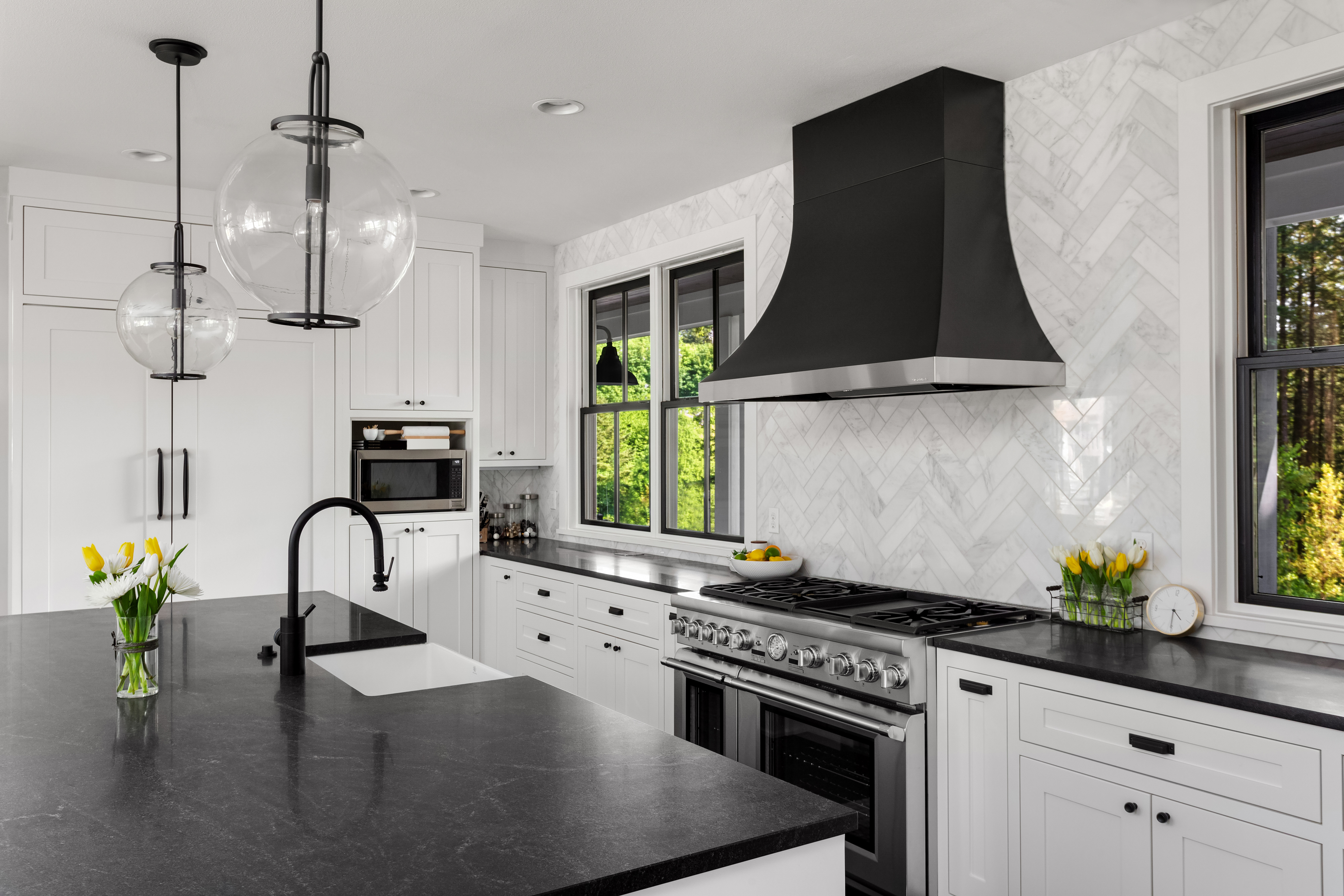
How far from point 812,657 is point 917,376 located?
92 cm

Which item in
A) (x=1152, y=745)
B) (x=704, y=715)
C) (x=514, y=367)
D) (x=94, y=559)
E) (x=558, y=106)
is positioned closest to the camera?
(x=94, y=559)

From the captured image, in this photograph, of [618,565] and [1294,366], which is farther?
[618,565]

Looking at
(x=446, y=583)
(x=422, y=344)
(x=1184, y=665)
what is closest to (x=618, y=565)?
(x=446, y=583)

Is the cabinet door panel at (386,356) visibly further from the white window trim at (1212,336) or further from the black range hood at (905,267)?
the white window trim at (1212,336)

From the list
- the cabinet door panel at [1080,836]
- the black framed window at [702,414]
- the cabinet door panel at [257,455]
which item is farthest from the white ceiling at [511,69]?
the cabinet door panel at [1080,836]

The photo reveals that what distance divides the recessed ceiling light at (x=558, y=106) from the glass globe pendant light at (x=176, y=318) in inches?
45.8

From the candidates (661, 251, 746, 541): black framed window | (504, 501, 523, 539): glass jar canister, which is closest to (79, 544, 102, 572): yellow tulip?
(661, 251, 746, 541): black framed window

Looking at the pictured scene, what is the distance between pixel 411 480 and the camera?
196 inches

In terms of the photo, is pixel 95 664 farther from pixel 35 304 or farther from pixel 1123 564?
pixel 1123 564

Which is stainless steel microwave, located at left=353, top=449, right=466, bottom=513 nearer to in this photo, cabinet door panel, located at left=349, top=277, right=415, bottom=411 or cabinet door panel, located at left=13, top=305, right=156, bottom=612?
cabinet door panel, located at left=349, top=277, right=415, bottom=411

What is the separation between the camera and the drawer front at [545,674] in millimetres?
4395

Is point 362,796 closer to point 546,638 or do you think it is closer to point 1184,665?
point 1184,665

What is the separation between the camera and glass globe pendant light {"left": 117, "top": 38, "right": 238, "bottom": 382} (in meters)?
2.57

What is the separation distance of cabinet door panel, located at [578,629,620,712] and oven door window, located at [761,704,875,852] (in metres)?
1.02
